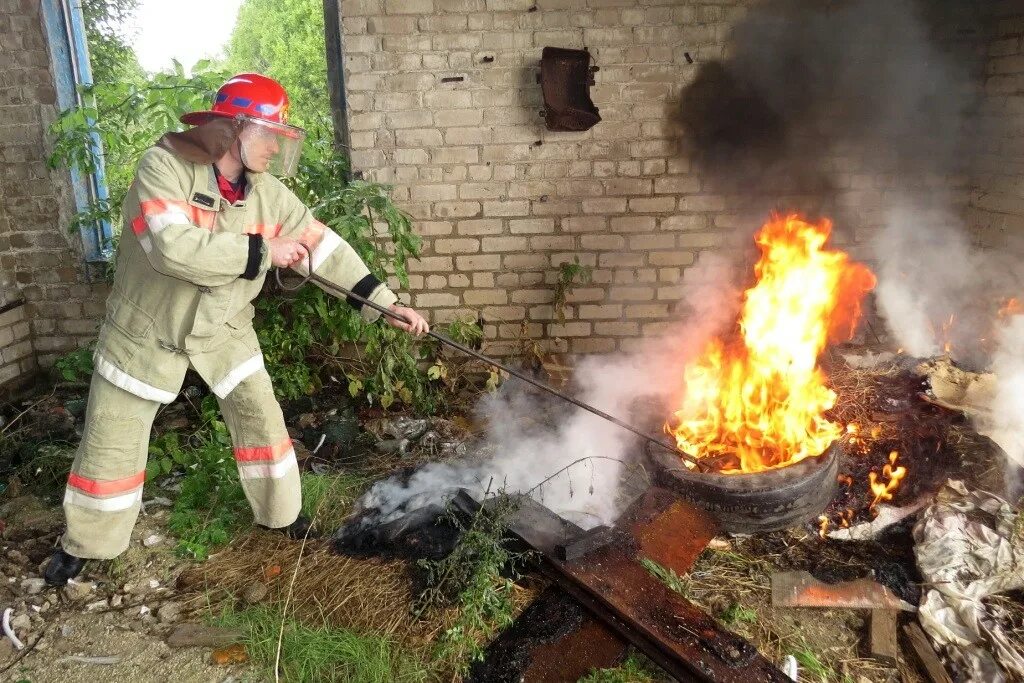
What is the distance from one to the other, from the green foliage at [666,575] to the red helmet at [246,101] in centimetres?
Answer: 301

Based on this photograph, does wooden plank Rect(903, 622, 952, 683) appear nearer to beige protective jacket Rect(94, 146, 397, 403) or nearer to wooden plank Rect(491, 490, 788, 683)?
wooden plank Rect(491, 490, 788, 683)

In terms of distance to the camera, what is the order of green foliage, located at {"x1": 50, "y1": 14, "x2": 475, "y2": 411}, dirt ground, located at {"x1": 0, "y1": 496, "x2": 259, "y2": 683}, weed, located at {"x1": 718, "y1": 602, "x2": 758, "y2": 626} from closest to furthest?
dirt ground, located at {"x1": 0, "y1": 496, "x2": 259, "y2": 683}, weed, located at {"x1": 718, "y1": 602, "x2": 758, "y2": 626}, green foliage, located at {"x1": 50, "y1": 14, "x2": 475, "y2": 411}

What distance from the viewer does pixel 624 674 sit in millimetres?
3152

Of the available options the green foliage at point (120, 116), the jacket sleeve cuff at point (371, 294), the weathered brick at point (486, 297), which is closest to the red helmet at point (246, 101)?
the jacket sleeve cuff at point (371, 294)

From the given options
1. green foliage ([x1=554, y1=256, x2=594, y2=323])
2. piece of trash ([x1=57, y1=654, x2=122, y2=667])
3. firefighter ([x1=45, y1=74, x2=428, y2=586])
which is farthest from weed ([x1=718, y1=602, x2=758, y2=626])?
green foliage ([x1=554, y1=256, x2=594, y2=323])

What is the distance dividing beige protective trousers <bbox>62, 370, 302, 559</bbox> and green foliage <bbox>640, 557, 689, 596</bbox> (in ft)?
6.73

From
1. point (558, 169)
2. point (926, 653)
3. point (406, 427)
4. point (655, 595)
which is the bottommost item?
point (926, 653)

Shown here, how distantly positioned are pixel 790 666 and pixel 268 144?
360cm

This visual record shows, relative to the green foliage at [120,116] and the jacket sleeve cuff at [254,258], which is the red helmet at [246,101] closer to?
the jacket sleeve cuff at [254,258]

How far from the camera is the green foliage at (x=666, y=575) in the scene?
373cm

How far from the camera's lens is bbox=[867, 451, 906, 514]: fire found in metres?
4.36

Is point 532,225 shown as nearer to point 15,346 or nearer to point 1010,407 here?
point 1010,407

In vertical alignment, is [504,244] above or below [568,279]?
above

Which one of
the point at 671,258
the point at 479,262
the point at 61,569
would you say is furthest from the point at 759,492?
the point at 61,569
